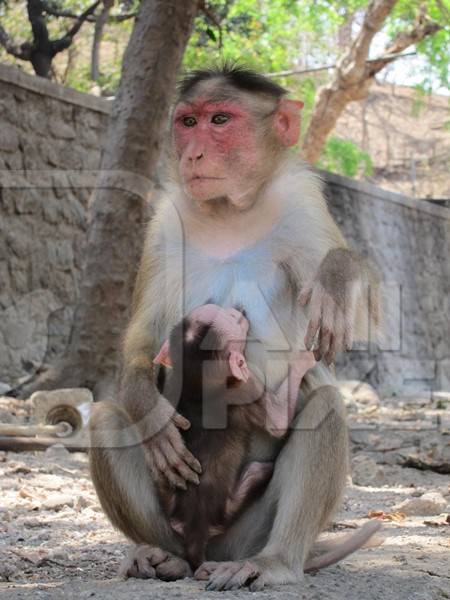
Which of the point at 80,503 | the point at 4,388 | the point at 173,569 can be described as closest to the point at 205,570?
the point at 173,569

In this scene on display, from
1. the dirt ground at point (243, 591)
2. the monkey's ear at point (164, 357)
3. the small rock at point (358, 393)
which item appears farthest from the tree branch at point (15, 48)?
the monkey's ear at point (164, 357)

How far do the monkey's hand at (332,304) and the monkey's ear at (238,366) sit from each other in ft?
0.73

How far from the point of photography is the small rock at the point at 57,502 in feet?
15.6

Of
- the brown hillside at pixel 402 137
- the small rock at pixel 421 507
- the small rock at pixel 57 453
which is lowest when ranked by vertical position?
the small rock at pixel 421 507

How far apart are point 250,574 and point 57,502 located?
2.01m

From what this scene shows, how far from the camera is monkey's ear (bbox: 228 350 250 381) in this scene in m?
3.17

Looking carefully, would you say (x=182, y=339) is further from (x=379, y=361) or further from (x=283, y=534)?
(x=379, y=361)

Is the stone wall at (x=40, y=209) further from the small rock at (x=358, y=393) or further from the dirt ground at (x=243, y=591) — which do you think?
the small rock at (x=358, y=393)

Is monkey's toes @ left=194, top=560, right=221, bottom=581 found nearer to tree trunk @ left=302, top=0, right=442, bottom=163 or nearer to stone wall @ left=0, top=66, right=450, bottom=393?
stone wall @ left=0, top=66, right=450, bottom=393

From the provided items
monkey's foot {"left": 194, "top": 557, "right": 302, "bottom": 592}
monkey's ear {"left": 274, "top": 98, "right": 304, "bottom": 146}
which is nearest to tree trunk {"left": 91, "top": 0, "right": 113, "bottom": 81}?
monkey's ear {"left": 274, "top": 98, "right": 304, "bottom": 146}

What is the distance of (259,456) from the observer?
3.40m

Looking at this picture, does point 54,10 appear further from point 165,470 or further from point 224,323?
point 165,470

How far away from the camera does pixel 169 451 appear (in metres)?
3.20

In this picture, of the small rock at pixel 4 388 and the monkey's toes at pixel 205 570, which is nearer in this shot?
the monkey's toes at pixel 205 570
